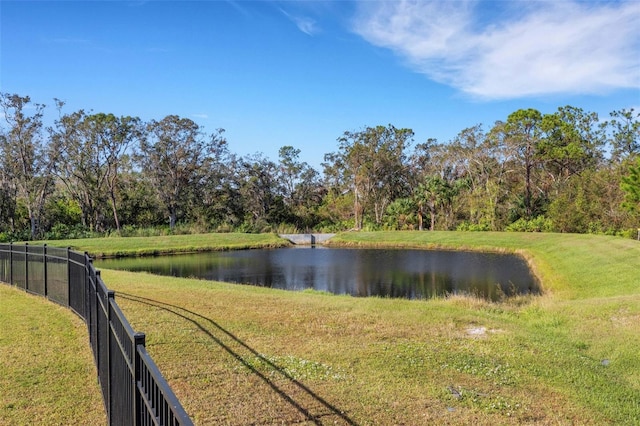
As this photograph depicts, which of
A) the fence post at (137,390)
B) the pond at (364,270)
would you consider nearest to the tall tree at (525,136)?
the pond at (364,270)

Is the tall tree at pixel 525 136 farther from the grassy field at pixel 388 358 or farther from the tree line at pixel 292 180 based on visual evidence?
the grassy field at pixel 388 358

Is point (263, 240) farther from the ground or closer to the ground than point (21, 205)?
closer to the ground

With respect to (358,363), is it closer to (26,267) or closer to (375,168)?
(26,267)

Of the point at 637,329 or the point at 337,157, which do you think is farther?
the point at 337,157

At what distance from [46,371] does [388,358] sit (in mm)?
4526

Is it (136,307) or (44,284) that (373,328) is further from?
(44,284)

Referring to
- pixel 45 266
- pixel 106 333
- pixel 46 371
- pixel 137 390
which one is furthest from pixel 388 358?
pixel 45 266

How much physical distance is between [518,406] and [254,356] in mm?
3471

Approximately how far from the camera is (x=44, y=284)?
11.1 m

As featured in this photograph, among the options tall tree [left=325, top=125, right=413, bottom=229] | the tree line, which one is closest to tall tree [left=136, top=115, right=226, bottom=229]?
the tree line

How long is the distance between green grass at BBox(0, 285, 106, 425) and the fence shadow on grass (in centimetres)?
169

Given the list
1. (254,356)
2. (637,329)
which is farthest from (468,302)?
(254,356)

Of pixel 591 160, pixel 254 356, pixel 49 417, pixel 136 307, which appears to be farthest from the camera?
pixel 591 160

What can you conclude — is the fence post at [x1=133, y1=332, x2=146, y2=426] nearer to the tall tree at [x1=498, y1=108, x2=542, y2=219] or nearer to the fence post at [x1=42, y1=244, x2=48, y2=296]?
the fence post at [x1=42, y1=244, x2=48, y2=296]
